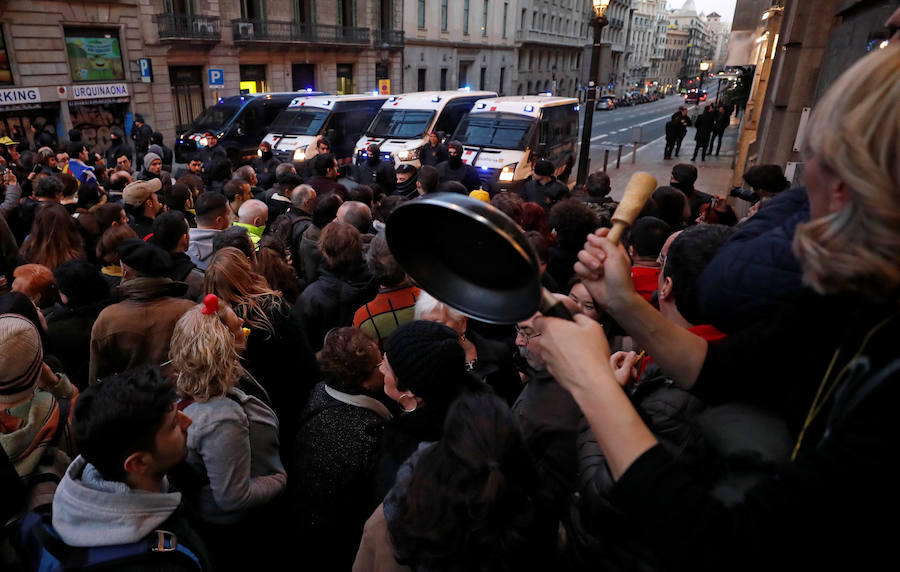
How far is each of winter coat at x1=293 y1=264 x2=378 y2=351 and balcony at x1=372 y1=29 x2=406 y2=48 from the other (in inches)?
1176

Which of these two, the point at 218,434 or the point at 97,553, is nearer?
the point at 97,553

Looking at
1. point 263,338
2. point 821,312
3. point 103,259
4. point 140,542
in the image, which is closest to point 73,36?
point 103,259

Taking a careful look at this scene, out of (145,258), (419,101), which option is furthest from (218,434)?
(419,101)

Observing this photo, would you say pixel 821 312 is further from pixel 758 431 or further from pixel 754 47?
pixel 754 47

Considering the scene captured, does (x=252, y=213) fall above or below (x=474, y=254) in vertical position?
below

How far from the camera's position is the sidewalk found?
14.3 m

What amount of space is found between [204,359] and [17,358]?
0.74 metres

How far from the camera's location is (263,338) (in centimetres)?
301

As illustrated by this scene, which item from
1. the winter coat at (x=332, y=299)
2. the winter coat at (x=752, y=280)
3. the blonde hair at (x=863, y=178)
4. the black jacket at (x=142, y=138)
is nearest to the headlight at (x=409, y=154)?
the black jacket at (x=142, y=138)

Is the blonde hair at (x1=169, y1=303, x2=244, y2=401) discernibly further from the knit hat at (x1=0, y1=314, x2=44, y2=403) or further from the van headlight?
the van headlight

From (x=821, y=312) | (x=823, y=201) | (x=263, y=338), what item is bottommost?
(x=263, y=338)

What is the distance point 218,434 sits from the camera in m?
2.20

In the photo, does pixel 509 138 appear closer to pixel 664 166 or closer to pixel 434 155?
pixel 434 155

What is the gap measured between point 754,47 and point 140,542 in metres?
20.5
